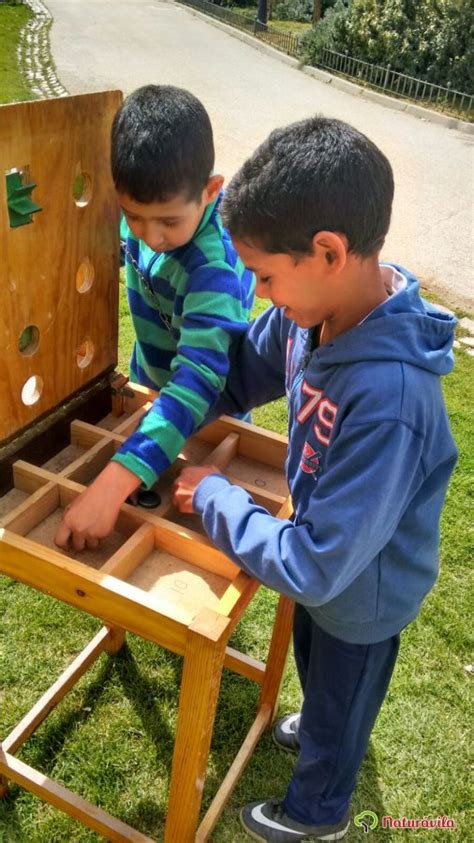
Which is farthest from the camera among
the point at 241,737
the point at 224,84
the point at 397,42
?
the point at 397,42

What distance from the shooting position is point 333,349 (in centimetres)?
134

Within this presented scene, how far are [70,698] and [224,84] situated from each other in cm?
1176

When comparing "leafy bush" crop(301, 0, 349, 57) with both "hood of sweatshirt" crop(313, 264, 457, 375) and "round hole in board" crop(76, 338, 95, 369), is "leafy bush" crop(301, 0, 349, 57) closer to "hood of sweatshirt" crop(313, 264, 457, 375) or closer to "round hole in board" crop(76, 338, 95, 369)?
"round hole in board" crop(76, 338, 95, 369)

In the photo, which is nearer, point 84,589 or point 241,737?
point 84,589

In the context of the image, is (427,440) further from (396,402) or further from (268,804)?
(268,804)

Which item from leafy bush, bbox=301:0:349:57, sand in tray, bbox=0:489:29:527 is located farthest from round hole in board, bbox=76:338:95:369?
leafy bush, bbox=301:0:349:57

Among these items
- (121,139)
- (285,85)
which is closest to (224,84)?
(285,85)

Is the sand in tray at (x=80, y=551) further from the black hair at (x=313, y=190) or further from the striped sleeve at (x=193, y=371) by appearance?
the black hair at (x=313, y=190)

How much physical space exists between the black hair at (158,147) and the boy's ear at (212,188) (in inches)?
1.8

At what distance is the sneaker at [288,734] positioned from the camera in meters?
2.32

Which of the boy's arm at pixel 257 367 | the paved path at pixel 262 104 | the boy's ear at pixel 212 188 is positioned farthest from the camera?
A: the paved path at pixel 262 104

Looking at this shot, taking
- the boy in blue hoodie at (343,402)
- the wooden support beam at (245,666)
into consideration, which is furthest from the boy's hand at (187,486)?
the wooden support beam at (245,666)

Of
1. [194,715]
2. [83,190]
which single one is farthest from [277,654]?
[83,190]

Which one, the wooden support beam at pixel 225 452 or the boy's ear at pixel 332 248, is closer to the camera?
the boy's ear at pixel 332 248
